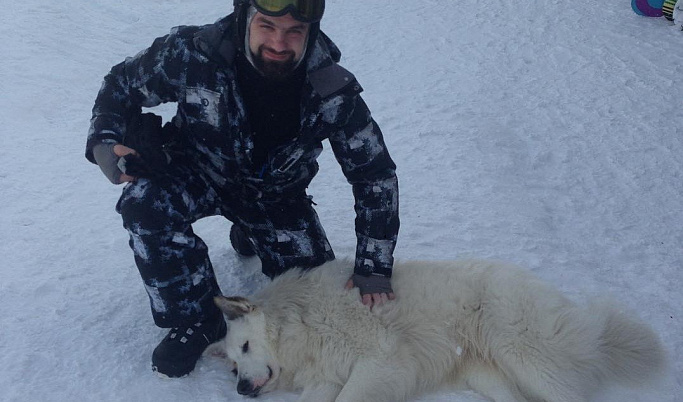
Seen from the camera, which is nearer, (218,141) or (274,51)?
(274,51)

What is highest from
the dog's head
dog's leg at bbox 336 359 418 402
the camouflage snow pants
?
the camouflage snow pants

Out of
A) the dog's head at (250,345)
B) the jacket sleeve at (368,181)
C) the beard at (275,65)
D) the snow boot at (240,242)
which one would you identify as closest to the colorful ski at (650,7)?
the jacket sleeve at (368,181)

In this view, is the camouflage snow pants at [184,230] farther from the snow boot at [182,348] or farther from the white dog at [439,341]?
the white dog at [439,341]

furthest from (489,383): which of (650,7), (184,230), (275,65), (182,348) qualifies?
(650,7)

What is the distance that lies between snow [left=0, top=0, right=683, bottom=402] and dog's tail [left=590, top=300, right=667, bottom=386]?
9 centimetres

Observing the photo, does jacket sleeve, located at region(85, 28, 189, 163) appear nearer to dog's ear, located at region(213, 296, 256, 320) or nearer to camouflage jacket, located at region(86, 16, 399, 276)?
camouflage jacket, located at region(86, 16, 399, 276)

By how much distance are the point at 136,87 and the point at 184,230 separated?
72 centimetres

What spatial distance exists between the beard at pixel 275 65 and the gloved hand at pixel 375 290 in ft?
3.54

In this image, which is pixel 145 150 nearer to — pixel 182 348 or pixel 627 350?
pixel 182 348

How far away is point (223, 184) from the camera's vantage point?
122 inches

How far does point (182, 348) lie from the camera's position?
2.90m

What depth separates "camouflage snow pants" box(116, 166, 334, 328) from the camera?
284 cm

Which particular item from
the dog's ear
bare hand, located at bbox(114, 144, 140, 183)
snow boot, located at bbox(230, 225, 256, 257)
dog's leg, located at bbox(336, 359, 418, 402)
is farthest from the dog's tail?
bare hand, located at bbox(114, 144, 140, 183)

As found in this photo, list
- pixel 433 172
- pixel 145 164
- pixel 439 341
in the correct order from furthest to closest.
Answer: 1. pixel 433 172
2. pixel 439 341
3. pixel 145 164
